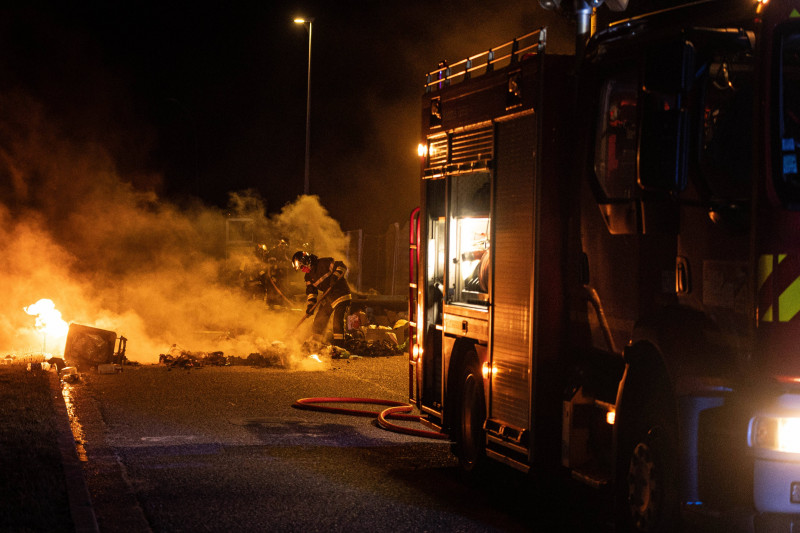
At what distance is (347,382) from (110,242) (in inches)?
723

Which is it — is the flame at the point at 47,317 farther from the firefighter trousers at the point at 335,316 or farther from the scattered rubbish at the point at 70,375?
the firefighter trousers at the point at 335,316

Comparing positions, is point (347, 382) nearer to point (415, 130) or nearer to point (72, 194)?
point (72, 194)

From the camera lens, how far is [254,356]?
16016 millimetres

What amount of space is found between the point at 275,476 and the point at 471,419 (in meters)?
1.56

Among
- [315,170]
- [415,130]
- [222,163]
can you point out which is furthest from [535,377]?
[222,163]

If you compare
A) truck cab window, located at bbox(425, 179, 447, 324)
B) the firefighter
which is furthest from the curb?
the firefighter

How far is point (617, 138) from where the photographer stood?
19.8ft

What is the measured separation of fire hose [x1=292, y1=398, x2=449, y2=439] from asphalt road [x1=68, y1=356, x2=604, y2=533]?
9 cm

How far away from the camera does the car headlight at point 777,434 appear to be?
4.46 metres

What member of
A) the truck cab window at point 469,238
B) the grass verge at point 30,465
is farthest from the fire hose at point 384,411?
the grass verge at point 30,465

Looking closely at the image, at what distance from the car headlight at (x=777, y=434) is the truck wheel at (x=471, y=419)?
11.1ft

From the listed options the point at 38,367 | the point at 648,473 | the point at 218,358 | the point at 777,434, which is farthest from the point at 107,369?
the point at 777,434

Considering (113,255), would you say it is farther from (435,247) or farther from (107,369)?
(435,247)

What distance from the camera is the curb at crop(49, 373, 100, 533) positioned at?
6.12 meters
